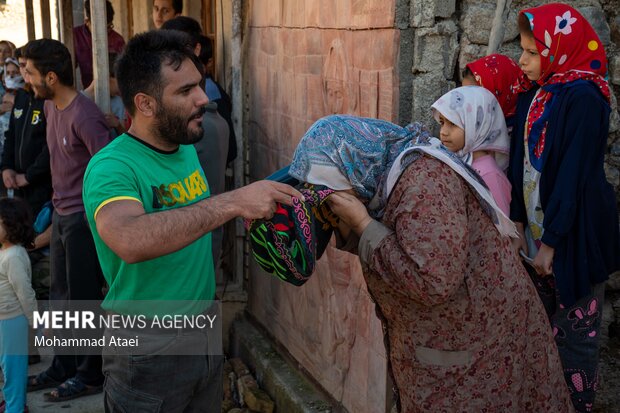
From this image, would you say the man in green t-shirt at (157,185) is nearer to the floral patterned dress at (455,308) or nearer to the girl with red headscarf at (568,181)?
the floral patterned dress at (455,308)

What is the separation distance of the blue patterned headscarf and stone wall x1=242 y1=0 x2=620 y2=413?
100cm

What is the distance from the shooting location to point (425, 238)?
218 centimetres

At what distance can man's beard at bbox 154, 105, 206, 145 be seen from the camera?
2.78m

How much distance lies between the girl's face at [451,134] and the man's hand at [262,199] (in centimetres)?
94

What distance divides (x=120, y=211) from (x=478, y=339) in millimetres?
1153

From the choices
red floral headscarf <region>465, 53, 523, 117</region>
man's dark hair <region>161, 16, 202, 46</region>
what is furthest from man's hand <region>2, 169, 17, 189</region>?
red floral headscarf <region>465, 53, 523, 117</region>

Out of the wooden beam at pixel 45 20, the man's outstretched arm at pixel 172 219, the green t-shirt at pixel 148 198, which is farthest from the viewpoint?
the wooden beam at pixel 45 20

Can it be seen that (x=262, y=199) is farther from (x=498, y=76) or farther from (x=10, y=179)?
(x=10, y=179)

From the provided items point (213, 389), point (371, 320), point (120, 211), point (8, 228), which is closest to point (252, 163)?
point (8, 228)

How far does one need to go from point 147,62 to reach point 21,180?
3.41m

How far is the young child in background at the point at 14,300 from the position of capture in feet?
15.1

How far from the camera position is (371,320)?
3.71 meters

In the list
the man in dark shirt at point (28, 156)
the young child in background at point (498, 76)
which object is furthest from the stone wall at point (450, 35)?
the man in dark shirt at point (28, 156)

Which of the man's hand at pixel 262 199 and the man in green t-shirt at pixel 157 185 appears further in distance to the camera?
the man in green t-shirt at pixel 157 185
